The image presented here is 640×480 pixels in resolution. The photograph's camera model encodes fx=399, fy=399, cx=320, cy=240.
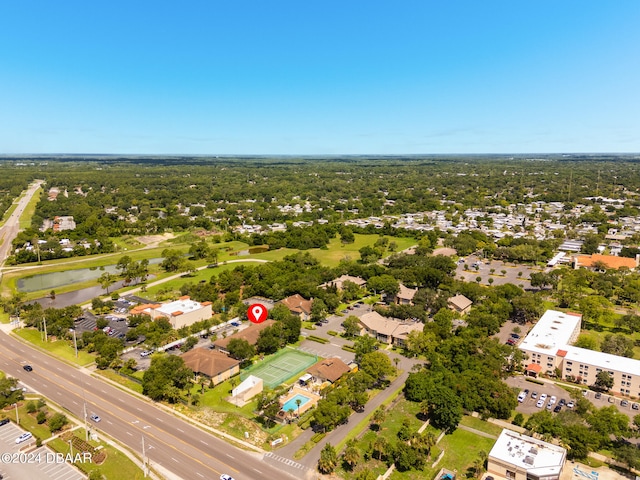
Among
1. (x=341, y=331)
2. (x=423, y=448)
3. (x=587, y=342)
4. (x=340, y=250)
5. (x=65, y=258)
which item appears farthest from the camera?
(x=340, y=250)

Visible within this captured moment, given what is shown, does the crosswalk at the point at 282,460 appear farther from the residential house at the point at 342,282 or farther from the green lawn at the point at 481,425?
the residential house at the point at 342,282

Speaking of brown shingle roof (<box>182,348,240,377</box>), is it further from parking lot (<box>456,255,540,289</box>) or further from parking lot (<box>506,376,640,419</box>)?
parking lot (<box>456,255,540,289</box>)

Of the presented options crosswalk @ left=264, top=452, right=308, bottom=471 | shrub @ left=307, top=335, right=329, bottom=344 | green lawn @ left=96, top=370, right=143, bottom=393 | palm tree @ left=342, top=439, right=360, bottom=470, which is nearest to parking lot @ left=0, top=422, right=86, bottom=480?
green lawn @ left=96, top=370, right=143, bottom=393

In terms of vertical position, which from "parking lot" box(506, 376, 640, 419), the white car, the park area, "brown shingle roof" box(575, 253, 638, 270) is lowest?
"parking lot" box(506, 376, 640, 419)

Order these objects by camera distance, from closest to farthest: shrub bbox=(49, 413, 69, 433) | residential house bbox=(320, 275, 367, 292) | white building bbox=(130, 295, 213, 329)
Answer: shrub bbox=(49, 413, 69, 433), white building bbox=(130, 295, 213, 329), residential house bbox=(320, 275, 367, 292)

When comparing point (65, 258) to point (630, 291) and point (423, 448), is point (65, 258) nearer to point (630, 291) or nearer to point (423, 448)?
point (423, 448)

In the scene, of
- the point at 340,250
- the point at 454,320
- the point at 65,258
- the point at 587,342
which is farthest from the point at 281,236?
the point at 587,342

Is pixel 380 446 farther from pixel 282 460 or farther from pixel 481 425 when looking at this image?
pixel 481 425
